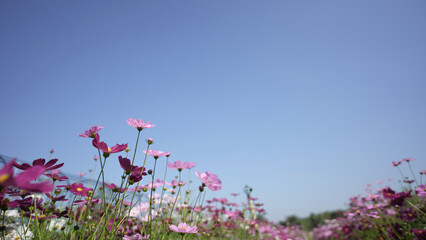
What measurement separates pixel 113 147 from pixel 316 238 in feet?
24.8

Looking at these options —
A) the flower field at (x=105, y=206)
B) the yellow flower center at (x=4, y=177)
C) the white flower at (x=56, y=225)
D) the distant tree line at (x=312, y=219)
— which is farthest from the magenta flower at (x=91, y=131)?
the distant tree line at (x=312, y=219)

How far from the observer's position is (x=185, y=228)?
1399mm

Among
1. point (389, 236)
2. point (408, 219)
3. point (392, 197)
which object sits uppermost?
point (392, 197)

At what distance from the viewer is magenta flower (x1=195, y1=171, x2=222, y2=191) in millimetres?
1549

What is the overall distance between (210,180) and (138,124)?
0.63m

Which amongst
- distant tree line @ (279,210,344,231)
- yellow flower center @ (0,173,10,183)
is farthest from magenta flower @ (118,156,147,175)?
distant tree line @ (279,210,344,231)

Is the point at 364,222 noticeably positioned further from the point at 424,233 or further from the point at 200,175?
the point at 200,175

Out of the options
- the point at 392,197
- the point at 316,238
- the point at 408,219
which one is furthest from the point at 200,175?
the point at 316,238

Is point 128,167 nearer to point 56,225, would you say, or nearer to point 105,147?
point 105,147

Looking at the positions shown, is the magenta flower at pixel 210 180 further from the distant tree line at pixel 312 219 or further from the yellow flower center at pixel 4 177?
the distant tree line at pixel 312 219

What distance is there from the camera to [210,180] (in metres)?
1.59

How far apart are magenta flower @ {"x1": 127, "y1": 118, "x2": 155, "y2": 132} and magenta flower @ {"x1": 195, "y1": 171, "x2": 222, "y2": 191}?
0.47m

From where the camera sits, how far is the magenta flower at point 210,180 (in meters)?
1.55

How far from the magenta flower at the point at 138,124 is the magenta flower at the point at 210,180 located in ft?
1.55
